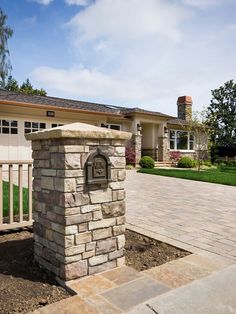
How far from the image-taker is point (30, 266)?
309 centimetres

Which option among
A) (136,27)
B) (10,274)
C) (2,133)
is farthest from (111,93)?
(10,274)

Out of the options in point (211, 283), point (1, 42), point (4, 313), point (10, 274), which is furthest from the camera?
point (1, 42)

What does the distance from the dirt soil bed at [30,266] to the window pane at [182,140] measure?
17343 mm

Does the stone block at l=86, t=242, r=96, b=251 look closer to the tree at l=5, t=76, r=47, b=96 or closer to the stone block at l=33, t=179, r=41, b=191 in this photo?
the stone block at l=33, t=179, r=41, b=191

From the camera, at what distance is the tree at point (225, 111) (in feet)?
107

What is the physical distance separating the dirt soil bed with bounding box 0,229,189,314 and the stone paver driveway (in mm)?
326

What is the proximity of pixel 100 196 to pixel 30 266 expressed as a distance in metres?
1.10

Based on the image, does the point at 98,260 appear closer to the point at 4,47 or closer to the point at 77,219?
the point at 77,219

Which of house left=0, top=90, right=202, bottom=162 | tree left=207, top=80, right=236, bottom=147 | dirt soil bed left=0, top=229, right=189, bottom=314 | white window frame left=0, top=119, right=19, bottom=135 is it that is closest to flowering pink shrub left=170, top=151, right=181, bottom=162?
house left=0, top=90, right=202, bottom=162

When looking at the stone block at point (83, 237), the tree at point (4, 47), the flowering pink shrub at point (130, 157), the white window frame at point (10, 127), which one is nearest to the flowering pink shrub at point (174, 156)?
the flowering pink shrub at point (130, 157)

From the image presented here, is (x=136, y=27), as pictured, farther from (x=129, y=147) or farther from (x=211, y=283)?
(x=129, y=147)

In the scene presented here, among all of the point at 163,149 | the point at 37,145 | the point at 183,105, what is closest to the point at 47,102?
the point at 163,149

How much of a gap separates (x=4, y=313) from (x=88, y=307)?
63 cm

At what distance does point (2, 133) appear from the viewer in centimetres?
1273
